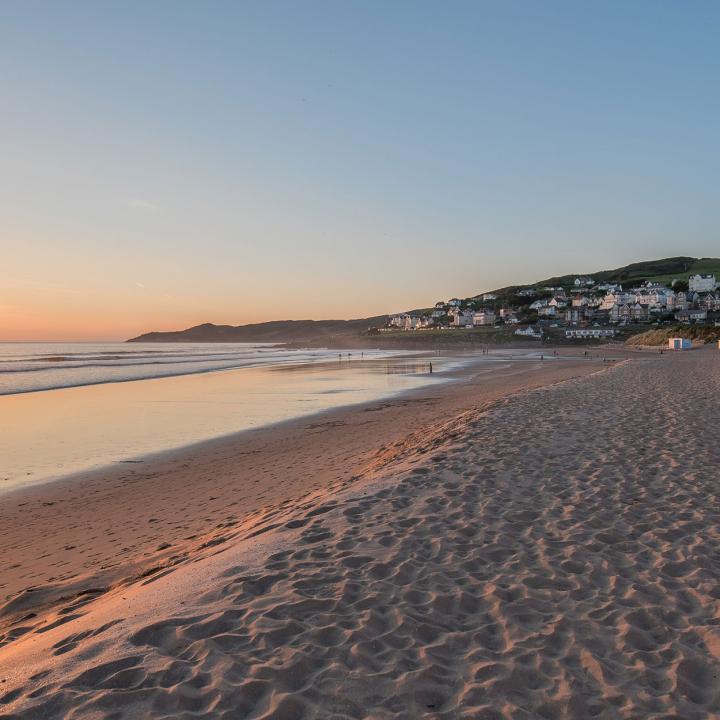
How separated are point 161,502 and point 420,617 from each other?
6.97 metres

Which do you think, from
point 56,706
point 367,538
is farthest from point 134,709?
point 367,538

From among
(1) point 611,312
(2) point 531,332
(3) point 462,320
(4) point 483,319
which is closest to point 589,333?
(2) point 531,332

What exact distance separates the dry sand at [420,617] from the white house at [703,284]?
636 ft

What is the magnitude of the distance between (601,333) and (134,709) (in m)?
133

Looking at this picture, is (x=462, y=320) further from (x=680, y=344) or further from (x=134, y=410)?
(x=134, y=410)

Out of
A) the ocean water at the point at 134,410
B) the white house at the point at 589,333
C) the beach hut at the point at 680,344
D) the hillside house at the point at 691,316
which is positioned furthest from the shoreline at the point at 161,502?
the hillside house at the point at 691,316

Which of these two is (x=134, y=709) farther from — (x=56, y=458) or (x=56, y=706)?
(x=56, y=458)

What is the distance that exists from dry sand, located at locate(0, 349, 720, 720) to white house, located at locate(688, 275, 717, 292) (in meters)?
194

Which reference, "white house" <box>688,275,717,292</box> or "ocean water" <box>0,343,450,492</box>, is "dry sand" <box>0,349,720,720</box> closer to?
"ocean water" <box>0,343,450,492</box>

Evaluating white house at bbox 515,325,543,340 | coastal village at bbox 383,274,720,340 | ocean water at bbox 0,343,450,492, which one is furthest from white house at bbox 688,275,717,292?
ocean water at bbox 0,343,450,492

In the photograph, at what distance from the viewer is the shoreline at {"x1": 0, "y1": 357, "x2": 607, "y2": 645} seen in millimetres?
6836

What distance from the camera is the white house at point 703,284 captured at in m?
169

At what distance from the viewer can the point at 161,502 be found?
32.9ft

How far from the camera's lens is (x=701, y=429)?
490 inches
